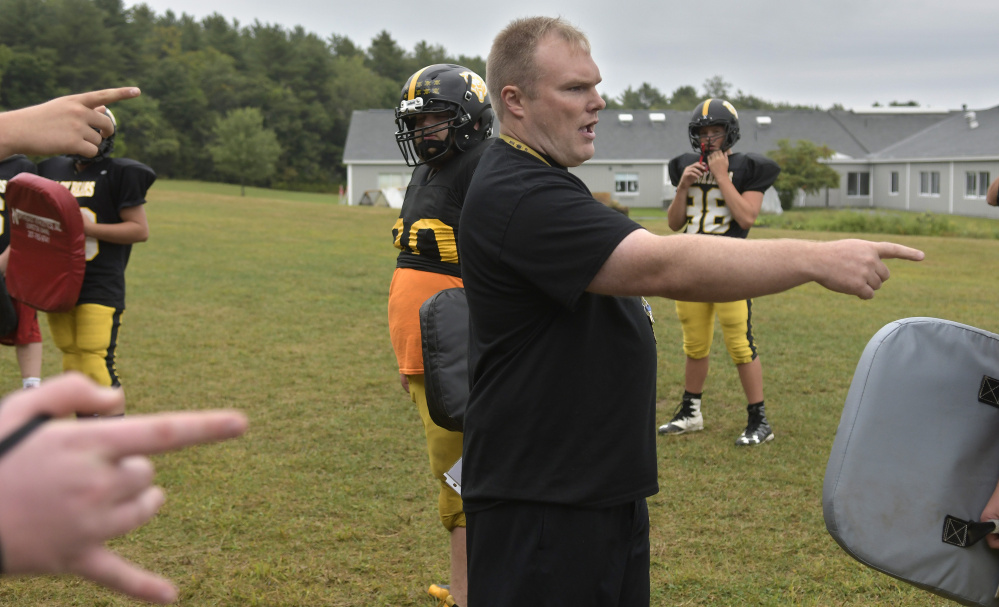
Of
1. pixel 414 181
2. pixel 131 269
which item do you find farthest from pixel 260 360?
pixel 131 269

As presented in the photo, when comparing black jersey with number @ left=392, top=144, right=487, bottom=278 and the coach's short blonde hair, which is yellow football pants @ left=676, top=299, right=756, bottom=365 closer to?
black jersey with number @ left=392, top=144, right=487, bottom=278

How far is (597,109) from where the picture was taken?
2.41m

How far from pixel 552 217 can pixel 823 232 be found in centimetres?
2546

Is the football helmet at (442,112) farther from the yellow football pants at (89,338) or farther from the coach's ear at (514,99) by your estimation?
the yellow football pants at (89,338)

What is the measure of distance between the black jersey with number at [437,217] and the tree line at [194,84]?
5418 cm

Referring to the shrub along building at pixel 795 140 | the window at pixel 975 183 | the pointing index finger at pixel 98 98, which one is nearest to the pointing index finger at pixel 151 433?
the pointing index finger at pixel 98 98

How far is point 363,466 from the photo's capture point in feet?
18.1

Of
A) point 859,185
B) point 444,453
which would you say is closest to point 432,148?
point 444,453

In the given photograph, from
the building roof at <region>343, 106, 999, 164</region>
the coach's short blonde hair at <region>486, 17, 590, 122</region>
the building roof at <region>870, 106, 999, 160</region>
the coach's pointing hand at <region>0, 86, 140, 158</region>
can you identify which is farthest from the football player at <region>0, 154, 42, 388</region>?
the building roof at <region>343, 106, 999, 164</region>

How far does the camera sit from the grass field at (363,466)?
12.9 feet

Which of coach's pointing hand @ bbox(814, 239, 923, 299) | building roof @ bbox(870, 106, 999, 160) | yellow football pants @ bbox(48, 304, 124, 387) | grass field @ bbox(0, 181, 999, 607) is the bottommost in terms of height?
grass field @ bbox(0, 181, 999, 607)

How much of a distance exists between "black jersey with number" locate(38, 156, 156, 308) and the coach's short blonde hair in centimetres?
384

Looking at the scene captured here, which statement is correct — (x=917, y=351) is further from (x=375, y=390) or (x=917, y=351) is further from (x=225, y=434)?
(x=375, y=390)

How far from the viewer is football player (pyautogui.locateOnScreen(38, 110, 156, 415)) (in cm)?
544
